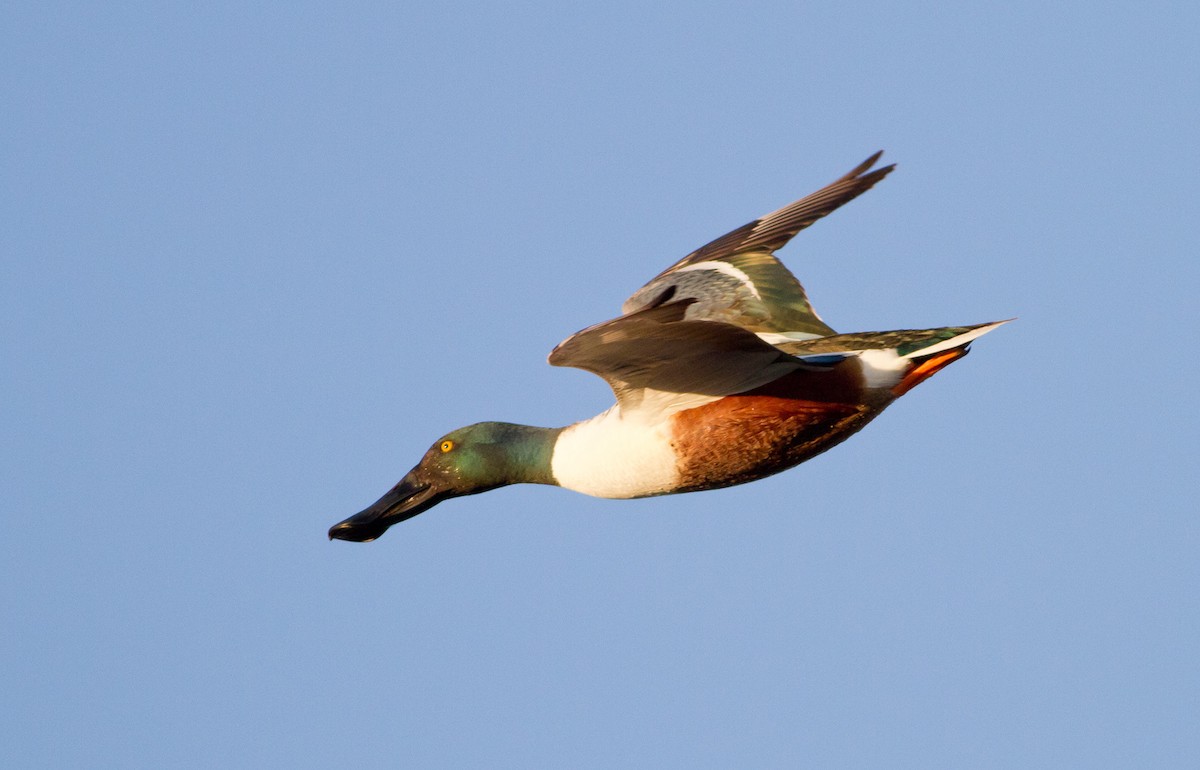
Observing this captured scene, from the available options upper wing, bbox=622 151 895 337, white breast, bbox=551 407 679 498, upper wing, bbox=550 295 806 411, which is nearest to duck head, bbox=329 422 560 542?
white breast, bbox=551 407 679 498

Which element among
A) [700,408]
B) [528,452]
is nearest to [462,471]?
[528,452]

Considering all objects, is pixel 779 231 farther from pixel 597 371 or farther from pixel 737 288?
pixel 597 371

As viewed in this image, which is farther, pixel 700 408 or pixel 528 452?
pixel 528 452

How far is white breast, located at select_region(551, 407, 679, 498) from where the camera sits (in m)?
7.38

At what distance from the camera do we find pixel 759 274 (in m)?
8.70

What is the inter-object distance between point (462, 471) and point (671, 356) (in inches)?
75.6

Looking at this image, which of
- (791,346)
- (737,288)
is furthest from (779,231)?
(791,346)

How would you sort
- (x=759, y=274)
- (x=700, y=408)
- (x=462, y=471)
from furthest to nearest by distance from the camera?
1. (x=759, y=274)
2. (x=462, y=471)
3. (x=700, y=408)

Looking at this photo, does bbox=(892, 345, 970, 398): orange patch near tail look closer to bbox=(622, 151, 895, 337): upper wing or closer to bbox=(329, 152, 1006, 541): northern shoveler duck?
bbox=(329, 152, 1006, 541): northern shoveler duck

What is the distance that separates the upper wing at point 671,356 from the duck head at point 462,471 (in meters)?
0.81

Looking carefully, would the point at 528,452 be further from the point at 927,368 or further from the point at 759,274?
the point at 927,368

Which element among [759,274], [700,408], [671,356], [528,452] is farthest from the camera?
[759,274]

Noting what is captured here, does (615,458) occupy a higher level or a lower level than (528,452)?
lower

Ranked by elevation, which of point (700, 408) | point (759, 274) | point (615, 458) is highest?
point (759, 274)
